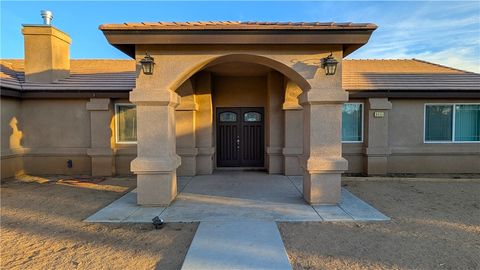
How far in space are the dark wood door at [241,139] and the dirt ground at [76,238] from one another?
474cm

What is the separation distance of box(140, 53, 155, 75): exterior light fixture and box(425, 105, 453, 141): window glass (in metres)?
9.79

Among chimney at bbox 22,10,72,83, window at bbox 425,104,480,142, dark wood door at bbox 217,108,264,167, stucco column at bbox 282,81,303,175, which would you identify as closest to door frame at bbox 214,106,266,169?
dark wood door at bbox 217,108,264,167

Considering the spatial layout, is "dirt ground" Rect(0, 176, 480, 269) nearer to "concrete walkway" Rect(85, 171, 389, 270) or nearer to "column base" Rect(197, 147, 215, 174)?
"concrete walkway" Rect(85, 171, 389, 270)

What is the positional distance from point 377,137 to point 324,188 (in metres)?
5.08

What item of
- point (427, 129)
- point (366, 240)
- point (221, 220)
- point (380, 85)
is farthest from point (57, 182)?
point (427, 129)

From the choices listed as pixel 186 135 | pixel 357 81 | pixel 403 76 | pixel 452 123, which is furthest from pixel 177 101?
pixel 452 123

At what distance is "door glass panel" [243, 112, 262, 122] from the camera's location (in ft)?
37.2

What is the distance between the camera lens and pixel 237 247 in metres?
4.36

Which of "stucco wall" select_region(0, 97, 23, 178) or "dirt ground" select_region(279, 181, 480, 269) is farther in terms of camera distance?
"stucco wall" select_region(0, 97, 23, 178)

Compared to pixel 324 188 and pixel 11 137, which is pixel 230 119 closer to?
pixel 324 188

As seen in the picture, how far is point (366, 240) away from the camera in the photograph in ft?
15.4

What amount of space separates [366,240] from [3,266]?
17.4 feet

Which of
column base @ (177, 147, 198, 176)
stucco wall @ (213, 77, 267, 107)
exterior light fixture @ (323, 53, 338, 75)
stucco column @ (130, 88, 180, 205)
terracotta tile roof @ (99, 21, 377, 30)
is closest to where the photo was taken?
terracotta tile roof @ (99, 21, 377, 30)

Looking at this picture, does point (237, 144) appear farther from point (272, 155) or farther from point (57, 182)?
point (57, 182)
